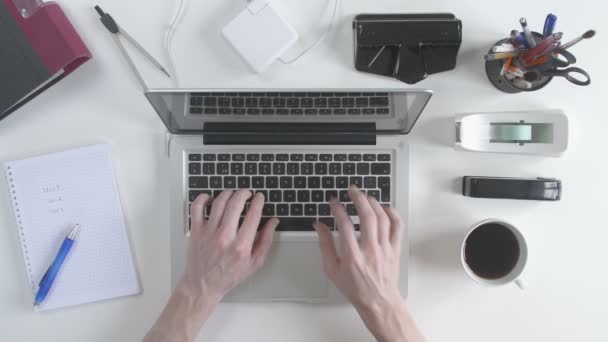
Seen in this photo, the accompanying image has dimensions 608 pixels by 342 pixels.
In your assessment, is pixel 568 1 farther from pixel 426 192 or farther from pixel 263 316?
pixel 263 316

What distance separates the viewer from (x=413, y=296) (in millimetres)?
825

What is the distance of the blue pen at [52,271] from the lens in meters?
0.80

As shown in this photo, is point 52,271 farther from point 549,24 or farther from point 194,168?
point 549,24

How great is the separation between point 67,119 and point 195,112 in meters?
0.31

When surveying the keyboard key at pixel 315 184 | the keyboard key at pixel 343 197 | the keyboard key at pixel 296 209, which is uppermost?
the keyboard key at pixel 315 184

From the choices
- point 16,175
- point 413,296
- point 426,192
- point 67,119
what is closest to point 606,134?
point 426,192

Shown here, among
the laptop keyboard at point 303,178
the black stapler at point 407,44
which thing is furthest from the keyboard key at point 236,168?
the black stapler at point 407,44

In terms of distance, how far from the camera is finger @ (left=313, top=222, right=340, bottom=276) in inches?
29.7

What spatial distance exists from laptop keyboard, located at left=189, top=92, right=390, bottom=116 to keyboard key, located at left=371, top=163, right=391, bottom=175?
111 mm

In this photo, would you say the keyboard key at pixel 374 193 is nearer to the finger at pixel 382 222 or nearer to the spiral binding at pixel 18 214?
the finger at pixel 382 222

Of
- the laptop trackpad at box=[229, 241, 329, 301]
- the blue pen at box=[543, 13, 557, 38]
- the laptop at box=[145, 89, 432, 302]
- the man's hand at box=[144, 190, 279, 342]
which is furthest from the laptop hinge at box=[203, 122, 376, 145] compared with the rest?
the blue pen at box=[543, 13, 557, 38]

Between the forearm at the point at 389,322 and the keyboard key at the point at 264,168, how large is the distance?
0.33m

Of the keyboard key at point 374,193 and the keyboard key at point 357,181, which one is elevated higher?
the keyboard key at point 357,181

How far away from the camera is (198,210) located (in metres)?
0.75
